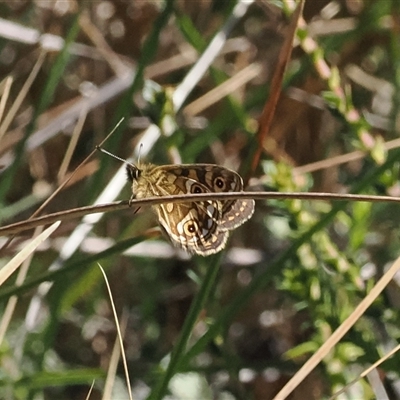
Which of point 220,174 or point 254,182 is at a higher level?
point 220,174

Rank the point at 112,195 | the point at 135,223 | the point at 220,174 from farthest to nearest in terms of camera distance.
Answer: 1. the point at 135,223
2. the point at 112,195
3. the point at 220,174

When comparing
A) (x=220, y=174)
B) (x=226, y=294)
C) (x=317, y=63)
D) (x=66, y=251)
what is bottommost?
(x=226, y=294)

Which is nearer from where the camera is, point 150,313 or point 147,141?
point 147,141

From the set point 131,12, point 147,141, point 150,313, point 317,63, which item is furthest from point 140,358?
point 131,12

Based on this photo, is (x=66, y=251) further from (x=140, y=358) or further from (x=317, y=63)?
(x=317, y=63)

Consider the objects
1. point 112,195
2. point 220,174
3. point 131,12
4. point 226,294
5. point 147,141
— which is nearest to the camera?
point 220,174
